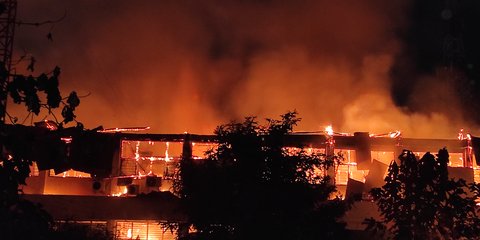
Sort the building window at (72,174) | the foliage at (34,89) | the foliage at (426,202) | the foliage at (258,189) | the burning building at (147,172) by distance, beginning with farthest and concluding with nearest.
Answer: the building window at (72,174)
the burning building at (147,172)
the foliage at (258,189)
the foliage at (426,202)
the foliage at (34,89)

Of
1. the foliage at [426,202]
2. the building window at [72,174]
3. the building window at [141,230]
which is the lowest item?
the building window at [141,230]

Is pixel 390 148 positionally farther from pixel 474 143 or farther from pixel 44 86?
pixel 44 86

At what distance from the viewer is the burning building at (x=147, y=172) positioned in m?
20.2

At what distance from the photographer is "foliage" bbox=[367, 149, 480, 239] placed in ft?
33.0

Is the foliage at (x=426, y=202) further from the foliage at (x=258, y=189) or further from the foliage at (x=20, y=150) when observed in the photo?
the foliage at (x=20, y=150)

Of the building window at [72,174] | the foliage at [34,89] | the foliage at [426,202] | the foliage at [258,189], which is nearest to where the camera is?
the foliage at [34,89]

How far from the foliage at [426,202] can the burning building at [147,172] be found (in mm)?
9823

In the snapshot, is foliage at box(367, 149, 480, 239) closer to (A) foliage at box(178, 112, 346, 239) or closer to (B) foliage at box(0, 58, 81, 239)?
(A) foliage at box(178, 112, 346, 239)

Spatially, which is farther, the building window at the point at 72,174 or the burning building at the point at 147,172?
the building window at the point at 72,174

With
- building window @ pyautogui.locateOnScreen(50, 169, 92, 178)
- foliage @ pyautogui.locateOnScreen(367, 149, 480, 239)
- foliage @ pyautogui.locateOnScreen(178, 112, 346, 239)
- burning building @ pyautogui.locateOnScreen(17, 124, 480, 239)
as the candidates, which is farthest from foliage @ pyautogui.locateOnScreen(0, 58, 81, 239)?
building window @ pyautogui.locateOnScreen(50, 169, 92, 178)

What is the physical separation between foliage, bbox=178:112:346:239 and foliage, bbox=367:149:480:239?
183cm

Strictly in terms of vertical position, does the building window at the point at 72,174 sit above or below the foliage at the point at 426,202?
above

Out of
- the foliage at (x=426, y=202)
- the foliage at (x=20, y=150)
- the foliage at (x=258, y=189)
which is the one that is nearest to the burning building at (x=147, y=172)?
the foliage at (x=258, y=189)

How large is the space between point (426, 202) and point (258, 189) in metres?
3.48
